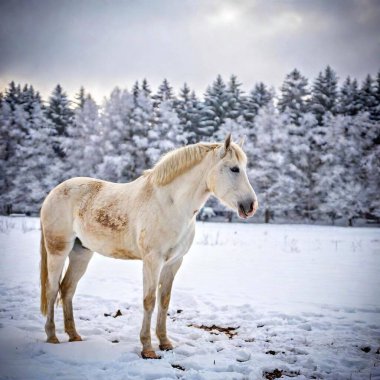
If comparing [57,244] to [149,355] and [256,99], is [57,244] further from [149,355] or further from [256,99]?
[256,99]

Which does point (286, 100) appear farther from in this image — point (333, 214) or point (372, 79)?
point (333, 214)

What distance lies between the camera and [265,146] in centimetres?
2805

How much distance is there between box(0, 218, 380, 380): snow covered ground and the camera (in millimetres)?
3242

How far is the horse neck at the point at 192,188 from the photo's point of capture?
3801 millimetres

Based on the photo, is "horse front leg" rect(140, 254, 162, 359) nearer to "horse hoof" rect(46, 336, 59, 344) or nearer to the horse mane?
the horse mane

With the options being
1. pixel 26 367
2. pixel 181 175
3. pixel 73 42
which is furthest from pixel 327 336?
pixel 73 42

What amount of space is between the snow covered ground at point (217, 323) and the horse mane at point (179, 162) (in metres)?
2.08

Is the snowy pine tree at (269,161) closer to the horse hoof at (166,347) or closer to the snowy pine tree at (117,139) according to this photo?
the snowy pine tree at (117,139)

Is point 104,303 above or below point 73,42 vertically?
below

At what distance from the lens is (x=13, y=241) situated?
11547mm

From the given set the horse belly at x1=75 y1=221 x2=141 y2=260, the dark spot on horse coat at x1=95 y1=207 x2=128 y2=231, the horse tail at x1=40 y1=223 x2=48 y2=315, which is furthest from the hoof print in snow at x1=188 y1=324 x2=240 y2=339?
the horse tail at x1=40 y1=223 x2=48 y2=315

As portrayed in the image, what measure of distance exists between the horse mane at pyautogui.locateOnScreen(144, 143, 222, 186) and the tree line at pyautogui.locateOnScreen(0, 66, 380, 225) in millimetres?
23845

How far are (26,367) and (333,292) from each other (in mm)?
5532

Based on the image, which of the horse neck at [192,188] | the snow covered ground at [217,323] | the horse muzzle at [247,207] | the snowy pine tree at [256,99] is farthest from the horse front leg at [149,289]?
the snowy pine tree at [256,99]
